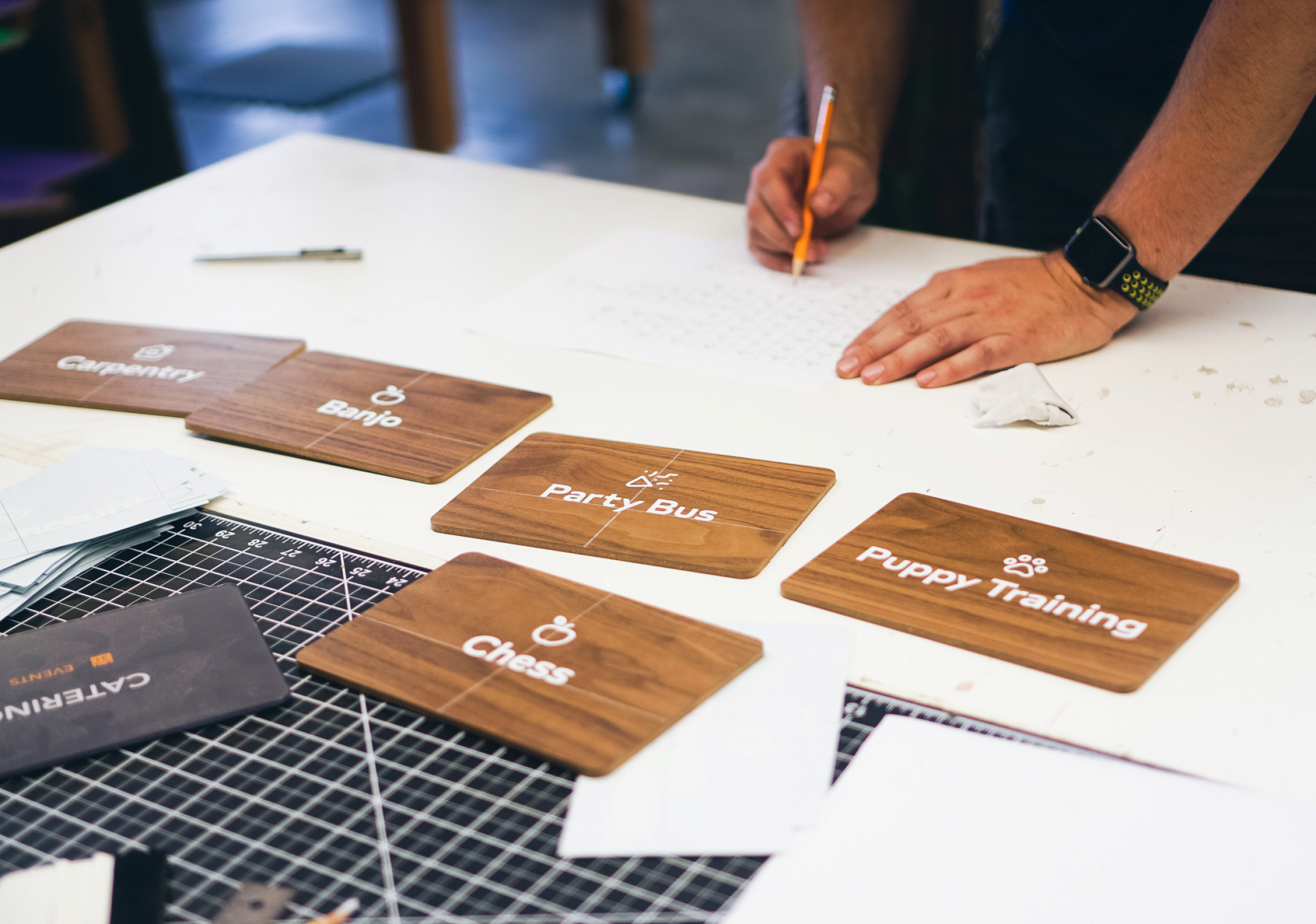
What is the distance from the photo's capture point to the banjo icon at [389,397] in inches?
37.3

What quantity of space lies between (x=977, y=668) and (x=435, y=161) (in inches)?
47.3

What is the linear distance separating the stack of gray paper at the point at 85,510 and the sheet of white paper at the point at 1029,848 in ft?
1.71

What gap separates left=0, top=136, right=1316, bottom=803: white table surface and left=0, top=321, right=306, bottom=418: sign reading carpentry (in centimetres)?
2

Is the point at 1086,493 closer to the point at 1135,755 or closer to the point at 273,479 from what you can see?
the point at 1135,755

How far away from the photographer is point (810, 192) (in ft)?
3.95

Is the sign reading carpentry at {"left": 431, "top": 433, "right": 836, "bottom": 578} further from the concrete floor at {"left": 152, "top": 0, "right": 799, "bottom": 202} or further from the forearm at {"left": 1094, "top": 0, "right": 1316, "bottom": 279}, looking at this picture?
the concrete floor at {"left": 152, "top": 0, "right": 799, "bottom": 202}

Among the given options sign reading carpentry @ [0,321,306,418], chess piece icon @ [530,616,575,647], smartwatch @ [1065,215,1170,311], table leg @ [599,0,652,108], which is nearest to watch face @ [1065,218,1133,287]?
smartwatch @ [1065,215,1170,311]

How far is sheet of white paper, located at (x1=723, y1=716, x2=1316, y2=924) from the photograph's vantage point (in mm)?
503

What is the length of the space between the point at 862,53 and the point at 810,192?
0.36m

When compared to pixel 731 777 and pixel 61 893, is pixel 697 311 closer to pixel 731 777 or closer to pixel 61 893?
pixel 731 777

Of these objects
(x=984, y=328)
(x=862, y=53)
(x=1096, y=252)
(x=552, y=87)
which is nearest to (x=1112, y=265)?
(x=1096, y=252)

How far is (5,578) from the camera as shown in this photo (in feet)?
2.41

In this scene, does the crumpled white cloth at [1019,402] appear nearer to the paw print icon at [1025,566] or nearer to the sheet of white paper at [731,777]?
the paw print icon at [1025,566]

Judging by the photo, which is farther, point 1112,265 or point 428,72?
point 428,72
